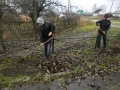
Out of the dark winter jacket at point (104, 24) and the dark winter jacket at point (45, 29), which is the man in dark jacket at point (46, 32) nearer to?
the dark winter jacket at point (45, 29)

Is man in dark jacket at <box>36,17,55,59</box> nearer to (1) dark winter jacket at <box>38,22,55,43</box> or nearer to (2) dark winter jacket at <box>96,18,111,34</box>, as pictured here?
(1) dark winter jacket at <box>38,22,55,43</box>

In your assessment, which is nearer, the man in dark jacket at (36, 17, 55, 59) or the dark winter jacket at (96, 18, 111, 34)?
the man in dark jacket at (36, 17, 55, 59)

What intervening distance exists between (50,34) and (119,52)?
3.46 meters

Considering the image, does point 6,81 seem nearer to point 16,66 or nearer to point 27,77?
point 27,77

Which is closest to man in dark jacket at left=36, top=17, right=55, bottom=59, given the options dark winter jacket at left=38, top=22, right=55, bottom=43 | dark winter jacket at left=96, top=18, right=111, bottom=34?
dark winter jacket at left=38, top=22, right=55, bottom=43

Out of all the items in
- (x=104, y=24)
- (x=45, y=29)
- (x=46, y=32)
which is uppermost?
(x=104, y=24)

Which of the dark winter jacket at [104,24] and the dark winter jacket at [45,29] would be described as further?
the dark winter jacket at [104,24]

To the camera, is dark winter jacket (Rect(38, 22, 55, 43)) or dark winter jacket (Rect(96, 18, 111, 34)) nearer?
dark winter jacket (Rect(38, 22, 55, 43))

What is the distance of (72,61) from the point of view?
5492mm

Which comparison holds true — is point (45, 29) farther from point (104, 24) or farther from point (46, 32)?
point (104, 24)

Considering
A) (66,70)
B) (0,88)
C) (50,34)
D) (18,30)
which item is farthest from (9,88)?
(18,30)

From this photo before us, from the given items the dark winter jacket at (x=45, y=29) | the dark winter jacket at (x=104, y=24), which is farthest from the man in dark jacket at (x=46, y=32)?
the dark winter jacket at (x=104, y=24)

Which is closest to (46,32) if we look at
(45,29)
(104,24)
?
(45,29)

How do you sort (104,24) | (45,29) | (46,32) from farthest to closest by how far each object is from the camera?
(104,24)
(46,32)
(45,29)
